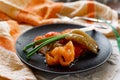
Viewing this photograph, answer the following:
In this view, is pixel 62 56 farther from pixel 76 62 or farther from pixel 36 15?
pixel 36 15

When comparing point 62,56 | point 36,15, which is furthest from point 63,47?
point 36,15

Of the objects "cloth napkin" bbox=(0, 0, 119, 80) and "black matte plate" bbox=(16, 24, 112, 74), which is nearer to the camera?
"black matte plate" bbox=(16, 24, 112, 74)

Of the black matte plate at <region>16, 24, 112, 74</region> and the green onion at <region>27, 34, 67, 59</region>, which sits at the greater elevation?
the green onion at <region>27, 34, 67, 59</region>

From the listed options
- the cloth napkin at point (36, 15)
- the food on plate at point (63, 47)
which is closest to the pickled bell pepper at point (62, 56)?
the food on plate at point (63, 47)

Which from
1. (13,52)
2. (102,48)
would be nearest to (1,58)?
(13,52)

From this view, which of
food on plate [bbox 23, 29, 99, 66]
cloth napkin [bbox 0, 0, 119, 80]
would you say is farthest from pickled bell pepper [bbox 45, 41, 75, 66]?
cloth napkin [bbox 0, 0, 119, 80]

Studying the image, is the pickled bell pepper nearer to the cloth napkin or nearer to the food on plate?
the food on plate

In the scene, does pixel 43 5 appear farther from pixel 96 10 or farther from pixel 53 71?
pixel 53 71

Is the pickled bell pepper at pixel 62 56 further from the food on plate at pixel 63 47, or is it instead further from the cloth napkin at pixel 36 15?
the cloth napkin at pixel 36 15

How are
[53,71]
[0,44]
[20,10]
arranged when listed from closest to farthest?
[53,71] < [0,44] < [20,10]
